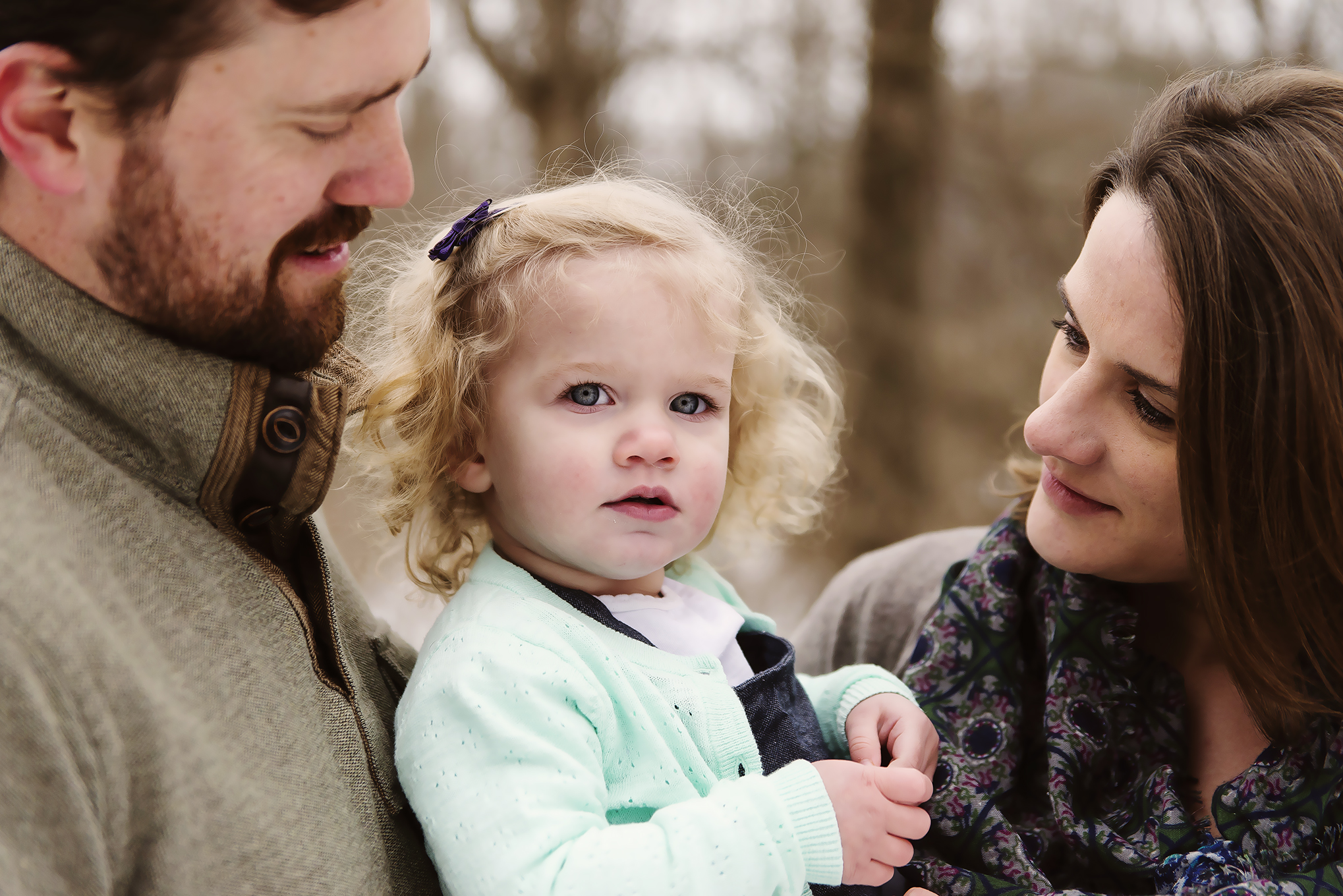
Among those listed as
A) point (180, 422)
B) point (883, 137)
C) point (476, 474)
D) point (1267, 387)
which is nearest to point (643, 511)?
point (476, 474)

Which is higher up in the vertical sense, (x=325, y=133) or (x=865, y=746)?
(x=325, y=133)

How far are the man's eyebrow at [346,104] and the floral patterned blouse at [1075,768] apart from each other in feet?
4.12

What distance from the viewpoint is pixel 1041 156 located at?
542cm

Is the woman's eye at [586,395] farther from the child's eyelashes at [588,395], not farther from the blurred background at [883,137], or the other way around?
the blurred background at [883,137]

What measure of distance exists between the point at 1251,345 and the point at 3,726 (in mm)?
1413

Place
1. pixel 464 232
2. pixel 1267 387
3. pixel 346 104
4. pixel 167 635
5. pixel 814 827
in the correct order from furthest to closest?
1. pixel 464 232
2. pixel 1267 387
3. pixel 814 827
4. pixel 346 104
5. pixel 167 635

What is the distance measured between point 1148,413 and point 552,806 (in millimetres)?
975

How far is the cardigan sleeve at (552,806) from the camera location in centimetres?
110

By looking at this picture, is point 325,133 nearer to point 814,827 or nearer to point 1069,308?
point 814,827

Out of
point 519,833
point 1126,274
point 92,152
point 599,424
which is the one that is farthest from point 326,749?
point 1126,274

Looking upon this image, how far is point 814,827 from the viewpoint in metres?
1.21

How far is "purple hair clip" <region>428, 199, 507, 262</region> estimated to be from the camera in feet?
4.98

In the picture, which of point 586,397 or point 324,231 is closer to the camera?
point 324,231

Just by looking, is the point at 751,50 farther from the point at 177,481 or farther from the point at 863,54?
the point at 177,481
